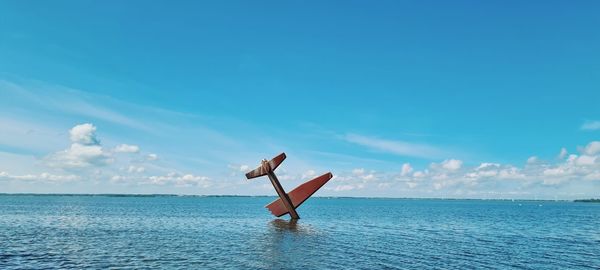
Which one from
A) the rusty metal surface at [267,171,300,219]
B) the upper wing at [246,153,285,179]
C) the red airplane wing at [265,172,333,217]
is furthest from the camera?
the rusty metal surface at [267,171,300,219]

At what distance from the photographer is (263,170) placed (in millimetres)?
54781

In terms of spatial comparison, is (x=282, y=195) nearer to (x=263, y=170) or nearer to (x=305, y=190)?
(x=305, y=190)

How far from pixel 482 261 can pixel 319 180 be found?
88.6ft

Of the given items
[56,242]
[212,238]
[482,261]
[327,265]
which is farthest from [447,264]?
[56,242]

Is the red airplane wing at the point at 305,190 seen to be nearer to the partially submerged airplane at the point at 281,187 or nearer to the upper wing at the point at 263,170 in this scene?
the partially submerged airplane at the point at 281,187

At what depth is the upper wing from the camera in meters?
53.9

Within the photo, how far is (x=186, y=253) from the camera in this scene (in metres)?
31.1

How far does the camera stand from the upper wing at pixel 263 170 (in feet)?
177

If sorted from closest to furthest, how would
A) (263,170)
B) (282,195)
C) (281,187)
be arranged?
(263,170), (281,187), (282,195)

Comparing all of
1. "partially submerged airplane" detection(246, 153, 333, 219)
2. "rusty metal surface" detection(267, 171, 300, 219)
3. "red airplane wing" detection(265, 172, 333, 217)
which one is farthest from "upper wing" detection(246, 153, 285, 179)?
"red airplane wing" detection(265, 172, 333, 217)

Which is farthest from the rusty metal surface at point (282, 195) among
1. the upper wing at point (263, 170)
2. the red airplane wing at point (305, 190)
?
the upper wing at point (263, 170)

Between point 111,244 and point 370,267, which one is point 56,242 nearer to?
point 111,244

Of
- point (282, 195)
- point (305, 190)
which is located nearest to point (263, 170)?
point (282, 195)

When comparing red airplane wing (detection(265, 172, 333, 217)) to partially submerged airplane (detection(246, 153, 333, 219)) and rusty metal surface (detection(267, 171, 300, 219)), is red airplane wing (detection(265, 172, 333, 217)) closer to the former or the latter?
partially submerged airplane (detection(246, 153, 333, 219))
